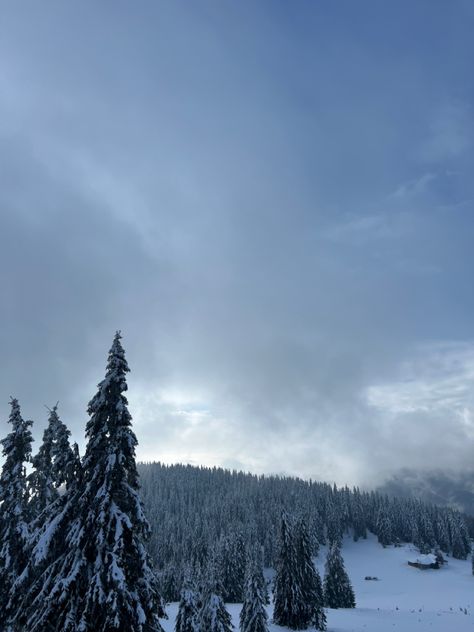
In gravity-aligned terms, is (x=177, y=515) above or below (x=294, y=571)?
above

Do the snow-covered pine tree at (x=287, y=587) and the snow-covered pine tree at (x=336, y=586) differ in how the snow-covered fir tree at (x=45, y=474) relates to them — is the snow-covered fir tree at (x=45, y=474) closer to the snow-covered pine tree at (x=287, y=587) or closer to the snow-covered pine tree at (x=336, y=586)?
the snow-covered pine tree at (x=287, y=587)

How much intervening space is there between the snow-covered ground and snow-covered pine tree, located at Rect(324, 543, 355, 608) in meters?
4.64

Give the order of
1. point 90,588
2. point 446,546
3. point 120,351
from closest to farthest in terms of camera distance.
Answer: point 90,588 < point 120,351 < point 446,546

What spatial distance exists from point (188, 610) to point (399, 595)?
297 feet

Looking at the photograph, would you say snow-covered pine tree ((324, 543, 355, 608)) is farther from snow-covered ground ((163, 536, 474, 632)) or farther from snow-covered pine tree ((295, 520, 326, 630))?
snow-covered pine tree ((295, 520, 326, 630))

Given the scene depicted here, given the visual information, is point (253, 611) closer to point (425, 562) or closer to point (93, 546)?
point (93, 546)

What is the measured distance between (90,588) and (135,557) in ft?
6.10

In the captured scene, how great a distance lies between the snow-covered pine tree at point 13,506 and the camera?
24.7m

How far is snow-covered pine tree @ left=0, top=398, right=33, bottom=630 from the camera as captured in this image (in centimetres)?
2466

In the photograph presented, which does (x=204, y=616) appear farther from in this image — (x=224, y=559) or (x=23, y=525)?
(x=224, y=559)

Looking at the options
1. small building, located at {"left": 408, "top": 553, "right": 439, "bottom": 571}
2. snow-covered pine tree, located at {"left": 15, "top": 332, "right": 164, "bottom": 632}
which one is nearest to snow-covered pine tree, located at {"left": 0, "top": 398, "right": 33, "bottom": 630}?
snow-covered pine tree, located at {"left": 15, "top": 332, "right": 164, "bottom": 632}

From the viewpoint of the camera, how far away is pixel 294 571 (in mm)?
55344

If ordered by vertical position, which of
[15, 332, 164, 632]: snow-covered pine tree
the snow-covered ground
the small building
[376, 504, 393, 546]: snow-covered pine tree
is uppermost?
[376, 504, 393, 546]: snow-covered pine tree

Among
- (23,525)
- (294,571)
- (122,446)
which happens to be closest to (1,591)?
(23,525)
